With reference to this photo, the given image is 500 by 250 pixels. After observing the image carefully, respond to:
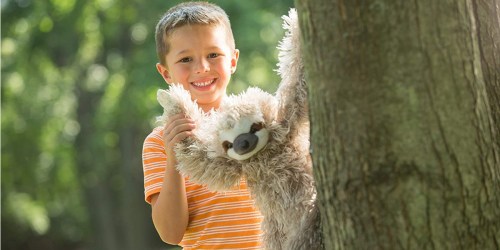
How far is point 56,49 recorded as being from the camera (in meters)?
14.4

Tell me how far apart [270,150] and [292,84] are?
0.70 ft

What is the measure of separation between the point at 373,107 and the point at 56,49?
13024mm

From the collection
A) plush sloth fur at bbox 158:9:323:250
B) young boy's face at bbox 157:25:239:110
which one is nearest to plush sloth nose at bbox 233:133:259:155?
plush sloth fur at bbox 158:9:323:250

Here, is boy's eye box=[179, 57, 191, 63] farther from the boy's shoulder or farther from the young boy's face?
the boy's shoulder

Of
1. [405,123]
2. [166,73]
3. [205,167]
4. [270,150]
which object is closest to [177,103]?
[205,167]

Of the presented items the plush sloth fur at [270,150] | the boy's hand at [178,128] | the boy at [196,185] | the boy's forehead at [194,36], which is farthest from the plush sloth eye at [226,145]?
the boy's forehead at [194,36]

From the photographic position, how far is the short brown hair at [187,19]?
300 centimetres

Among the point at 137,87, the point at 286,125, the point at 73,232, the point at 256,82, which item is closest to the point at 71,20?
the point at 137,87

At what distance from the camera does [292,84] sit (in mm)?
2393

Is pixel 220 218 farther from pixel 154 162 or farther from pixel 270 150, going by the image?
pixel 270 150

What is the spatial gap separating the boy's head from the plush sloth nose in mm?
583

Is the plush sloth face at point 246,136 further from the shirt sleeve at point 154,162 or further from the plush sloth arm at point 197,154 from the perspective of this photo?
the shirt sleeve at point 154,162

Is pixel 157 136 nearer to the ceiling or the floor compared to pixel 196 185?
nearer to the ceiling

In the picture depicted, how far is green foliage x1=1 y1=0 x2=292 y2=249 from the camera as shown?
1165 cm
